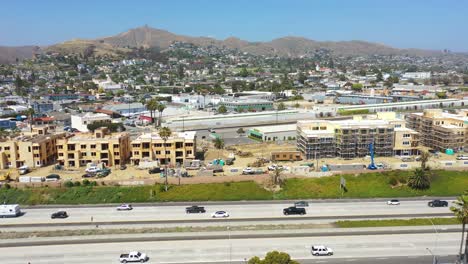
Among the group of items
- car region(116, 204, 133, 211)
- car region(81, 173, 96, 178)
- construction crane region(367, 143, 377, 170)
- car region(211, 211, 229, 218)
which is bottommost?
car region(116, 204, 133, 211)

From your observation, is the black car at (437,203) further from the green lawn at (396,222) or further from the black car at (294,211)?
the black car at (294,211)

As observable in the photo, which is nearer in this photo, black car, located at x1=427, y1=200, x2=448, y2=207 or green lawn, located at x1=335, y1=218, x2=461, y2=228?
green lawn, located at x1=335, y1=218, x2=461, y2=228

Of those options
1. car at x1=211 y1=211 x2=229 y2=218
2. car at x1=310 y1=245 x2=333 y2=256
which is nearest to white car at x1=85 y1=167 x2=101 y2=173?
car at x1=211 y1=211 x2=229 y2=218

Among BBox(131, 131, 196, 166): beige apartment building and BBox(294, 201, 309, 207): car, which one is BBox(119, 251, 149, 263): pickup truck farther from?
BBox(131, 131, 196, 166): beige apartment building

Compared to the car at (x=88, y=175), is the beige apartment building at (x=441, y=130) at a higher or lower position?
higher

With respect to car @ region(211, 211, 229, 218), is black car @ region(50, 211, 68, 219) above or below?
below

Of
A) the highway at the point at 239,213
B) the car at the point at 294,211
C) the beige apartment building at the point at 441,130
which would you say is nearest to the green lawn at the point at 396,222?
the highway at the point at 239,213
